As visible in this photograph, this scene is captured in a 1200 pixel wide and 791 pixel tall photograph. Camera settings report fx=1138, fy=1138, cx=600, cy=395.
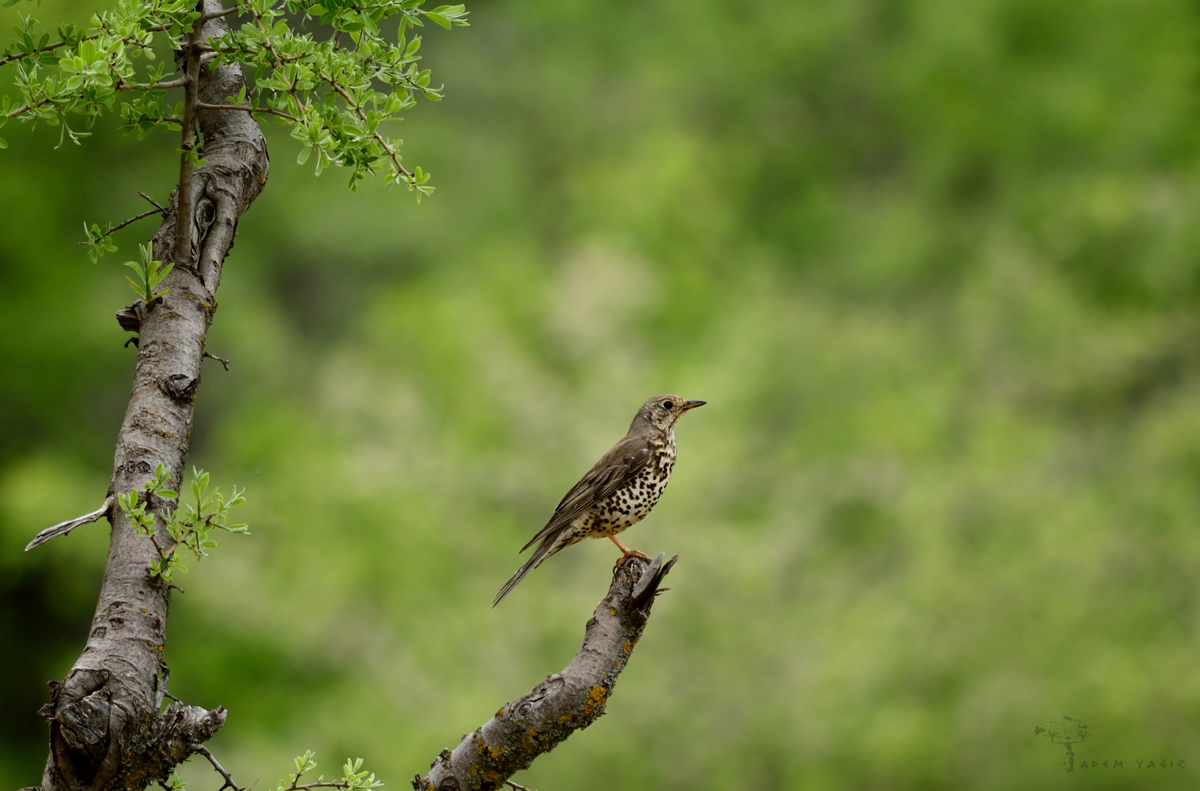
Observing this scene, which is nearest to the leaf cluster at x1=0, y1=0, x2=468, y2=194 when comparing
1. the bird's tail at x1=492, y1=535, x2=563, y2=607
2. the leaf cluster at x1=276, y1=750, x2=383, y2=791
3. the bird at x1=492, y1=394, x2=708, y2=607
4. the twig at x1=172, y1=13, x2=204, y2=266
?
the twig at x1=172, y1=13, x2=204, y2=266

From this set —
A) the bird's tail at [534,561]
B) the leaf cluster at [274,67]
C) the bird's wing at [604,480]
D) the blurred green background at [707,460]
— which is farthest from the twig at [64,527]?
the blurred green background at [707,460]

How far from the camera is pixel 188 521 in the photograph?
251cm

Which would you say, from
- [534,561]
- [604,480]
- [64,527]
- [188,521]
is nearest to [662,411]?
[604,480]

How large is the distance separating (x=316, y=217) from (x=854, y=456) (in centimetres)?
781

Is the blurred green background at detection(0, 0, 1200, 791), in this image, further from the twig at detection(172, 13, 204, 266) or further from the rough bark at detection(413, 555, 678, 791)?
the twig at detection(172, 13, 204, 266)

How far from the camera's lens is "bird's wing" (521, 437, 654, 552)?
440 centimetres

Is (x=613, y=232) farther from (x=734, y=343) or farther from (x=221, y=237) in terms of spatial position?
(x=221, y=237)

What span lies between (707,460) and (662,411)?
19.3ft

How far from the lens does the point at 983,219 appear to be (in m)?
15.6

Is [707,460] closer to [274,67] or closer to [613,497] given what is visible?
[613,497]

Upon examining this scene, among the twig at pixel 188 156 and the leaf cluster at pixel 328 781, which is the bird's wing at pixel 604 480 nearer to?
the leaf cluster at pixel 328 781

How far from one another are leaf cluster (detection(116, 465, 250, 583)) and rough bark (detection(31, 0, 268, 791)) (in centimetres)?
5

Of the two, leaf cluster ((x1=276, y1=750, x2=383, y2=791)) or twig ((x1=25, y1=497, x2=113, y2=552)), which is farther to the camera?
leaf cluster ((x1=276, y1=750, x2=383, y2=791))

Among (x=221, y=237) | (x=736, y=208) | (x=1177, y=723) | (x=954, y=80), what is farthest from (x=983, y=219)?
(x=221, y=237)
